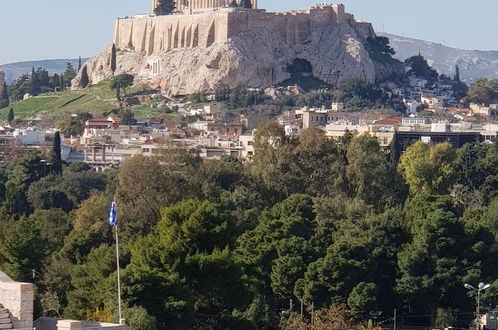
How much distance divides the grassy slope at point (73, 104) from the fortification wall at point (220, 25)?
5.93 m

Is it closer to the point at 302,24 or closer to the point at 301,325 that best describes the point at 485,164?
the point at 301,325

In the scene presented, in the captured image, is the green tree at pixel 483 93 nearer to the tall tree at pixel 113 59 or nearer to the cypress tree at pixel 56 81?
the tall tree at pixel 113 59

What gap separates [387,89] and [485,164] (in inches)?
3184

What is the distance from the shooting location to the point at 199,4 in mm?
158125

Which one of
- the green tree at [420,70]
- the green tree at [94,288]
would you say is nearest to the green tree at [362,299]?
the green tree at [94,288]

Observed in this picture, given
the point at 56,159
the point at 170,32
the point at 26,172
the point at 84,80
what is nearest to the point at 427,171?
the point at 26,172

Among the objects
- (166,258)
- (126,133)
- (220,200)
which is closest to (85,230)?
(220,200)

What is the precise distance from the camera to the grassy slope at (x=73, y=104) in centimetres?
13615

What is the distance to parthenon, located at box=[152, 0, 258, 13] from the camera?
15425 cm

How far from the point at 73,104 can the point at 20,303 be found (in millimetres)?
120740

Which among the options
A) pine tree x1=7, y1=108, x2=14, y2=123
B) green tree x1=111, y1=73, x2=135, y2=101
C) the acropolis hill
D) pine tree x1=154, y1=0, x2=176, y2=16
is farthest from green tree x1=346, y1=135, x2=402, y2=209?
pine tree x1=154, y1=0, x2=176, y2=16

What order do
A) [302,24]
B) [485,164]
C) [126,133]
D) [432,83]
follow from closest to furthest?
[485,164] → [126,133] → [302,24] → [432,83]

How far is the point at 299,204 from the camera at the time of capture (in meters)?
46.1

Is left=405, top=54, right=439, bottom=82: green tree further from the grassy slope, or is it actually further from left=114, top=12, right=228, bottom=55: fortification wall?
the grassy slope
